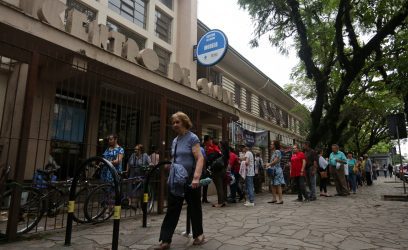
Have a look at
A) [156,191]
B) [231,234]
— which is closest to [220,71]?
[156,191]

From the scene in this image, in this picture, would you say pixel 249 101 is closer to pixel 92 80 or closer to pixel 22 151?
pixel 92 80

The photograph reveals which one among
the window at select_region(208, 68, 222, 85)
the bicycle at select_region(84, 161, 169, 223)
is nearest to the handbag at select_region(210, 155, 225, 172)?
the bicycle at select_region(84, 161, 169, 223)

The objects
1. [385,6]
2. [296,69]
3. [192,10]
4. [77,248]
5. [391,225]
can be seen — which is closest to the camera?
[77,248]

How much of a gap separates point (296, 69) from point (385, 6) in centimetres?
963

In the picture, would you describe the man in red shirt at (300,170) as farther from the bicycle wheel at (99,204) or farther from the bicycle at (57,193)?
the bicycle at (57,193)

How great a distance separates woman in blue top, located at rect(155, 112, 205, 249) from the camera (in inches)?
168

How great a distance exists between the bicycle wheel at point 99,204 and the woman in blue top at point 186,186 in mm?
2779

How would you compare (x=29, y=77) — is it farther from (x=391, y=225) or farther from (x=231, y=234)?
(x=391, y=225)

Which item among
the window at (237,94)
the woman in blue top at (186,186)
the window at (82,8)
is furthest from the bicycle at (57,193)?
the window at (237,94)

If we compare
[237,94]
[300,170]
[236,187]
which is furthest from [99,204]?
[237,94]

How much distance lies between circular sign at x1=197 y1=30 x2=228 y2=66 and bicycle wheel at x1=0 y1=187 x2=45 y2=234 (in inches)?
325

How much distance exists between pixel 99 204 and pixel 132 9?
974 centimetres

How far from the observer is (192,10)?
53.2ft

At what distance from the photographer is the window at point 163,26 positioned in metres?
15.2
